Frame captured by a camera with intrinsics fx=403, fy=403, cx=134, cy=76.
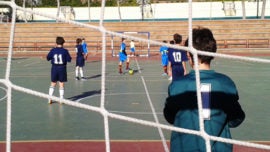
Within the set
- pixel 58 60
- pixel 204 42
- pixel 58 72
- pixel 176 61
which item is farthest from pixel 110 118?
pixel 204 42

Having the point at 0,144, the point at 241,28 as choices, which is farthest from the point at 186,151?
the point at 241,28

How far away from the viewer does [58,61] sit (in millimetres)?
9977

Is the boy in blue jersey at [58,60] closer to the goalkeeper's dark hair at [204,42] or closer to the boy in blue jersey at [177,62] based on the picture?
the boy in blue jersey at [177,62]

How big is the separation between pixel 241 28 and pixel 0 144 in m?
26.7

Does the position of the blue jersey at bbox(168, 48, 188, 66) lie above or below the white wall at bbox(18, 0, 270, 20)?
below

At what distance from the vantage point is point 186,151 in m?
2.46

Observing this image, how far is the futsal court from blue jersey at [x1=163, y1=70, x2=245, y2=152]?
385 centimetres

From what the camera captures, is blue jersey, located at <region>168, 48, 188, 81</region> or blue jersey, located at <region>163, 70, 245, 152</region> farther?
blue jersey, located at <region>168, 48, 188, 81</region>

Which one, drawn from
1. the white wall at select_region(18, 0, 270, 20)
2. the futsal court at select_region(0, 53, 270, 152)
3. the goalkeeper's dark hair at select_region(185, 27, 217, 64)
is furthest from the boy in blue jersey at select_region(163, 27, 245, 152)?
the white wall at select_region(18, 0, 270, 20)

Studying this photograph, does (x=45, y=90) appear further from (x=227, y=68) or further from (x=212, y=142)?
(x=212, y=142)

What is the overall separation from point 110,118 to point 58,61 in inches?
94.4

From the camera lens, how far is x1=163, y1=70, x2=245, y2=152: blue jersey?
2.48m

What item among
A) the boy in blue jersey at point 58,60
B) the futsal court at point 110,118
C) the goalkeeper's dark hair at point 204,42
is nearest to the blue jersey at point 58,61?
the boy in blue jersey at point 58,60

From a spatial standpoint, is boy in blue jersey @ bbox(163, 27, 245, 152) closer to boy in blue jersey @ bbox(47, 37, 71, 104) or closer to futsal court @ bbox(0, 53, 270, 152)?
futsal court @ bbox(0, 53, 270, 152)
